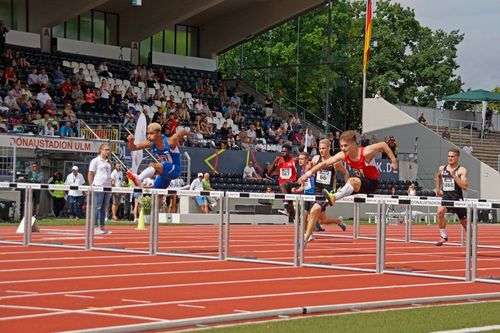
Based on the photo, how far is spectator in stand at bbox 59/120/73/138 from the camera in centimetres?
3312

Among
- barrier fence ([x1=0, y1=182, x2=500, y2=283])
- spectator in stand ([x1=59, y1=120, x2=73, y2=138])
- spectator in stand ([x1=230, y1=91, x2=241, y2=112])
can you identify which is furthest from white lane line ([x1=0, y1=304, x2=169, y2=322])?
spectator in stand ([x1=230, y1=91, x2=241, y2=112])

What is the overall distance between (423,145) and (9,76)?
63.0ft

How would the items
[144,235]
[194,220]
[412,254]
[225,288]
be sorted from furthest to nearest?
[194,220]
[144,235]
[412,254]
[225,288]

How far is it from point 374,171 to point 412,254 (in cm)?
252

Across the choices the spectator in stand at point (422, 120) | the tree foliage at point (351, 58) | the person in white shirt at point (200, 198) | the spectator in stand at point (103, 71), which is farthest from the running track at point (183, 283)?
the tree foliage at point (351, 58)

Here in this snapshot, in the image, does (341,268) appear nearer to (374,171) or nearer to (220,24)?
(374,171)

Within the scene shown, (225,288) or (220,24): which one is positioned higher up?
(220,24)

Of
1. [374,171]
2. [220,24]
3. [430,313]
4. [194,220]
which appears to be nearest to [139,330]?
[430,313]

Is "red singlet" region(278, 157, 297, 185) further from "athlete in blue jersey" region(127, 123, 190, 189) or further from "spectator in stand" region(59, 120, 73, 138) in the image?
"spectator in stand" region(59, 120, 73, 138)

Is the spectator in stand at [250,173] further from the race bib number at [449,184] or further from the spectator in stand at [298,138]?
the race bib number at [449,184]

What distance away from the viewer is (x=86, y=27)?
47375 mm

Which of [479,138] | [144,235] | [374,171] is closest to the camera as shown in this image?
[374,171]

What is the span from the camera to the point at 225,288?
1248cm

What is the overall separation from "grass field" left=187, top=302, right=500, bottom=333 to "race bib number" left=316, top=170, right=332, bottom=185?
9103 mm
